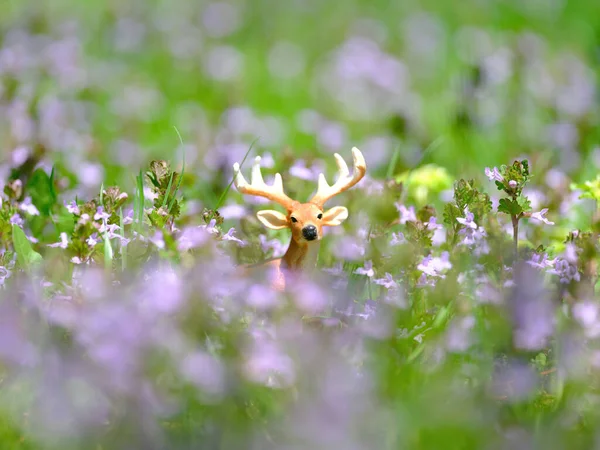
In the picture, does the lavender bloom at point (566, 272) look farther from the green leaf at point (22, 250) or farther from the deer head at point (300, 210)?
the green leaf at point (22, 250)

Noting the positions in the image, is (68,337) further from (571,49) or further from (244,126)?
(571,49)

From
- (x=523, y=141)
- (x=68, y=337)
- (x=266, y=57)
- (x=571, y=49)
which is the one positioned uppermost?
(x=68, y=337)

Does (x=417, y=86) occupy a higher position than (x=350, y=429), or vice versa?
(x=350, y=429)

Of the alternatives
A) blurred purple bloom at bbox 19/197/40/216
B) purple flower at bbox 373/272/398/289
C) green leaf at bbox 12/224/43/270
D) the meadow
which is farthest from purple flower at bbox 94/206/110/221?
purple flower at bbox 373/272/398/289

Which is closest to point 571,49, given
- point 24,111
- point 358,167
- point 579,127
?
point 579,127

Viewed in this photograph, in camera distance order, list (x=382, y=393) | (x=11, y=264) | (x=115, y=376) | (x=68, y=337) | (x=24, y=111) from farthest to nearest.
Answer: (x=24, y=111) → (x=11, y=264) → (x=68, y=337) → (x=382, y=393) → (x=115, y=376)

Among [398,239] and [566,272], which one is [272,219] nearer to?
[398,239]

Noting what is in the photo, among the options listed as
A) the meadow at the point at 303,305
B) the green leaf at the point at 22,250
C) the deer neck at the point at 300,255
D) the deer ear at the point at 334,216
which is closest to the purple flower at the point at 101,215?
the meadow at the point at 303,305

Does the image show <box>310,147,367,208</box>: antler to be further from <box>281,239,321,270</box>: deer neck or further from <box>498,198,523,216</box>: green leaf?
<box>498,198,523,216</box>: green leaf
